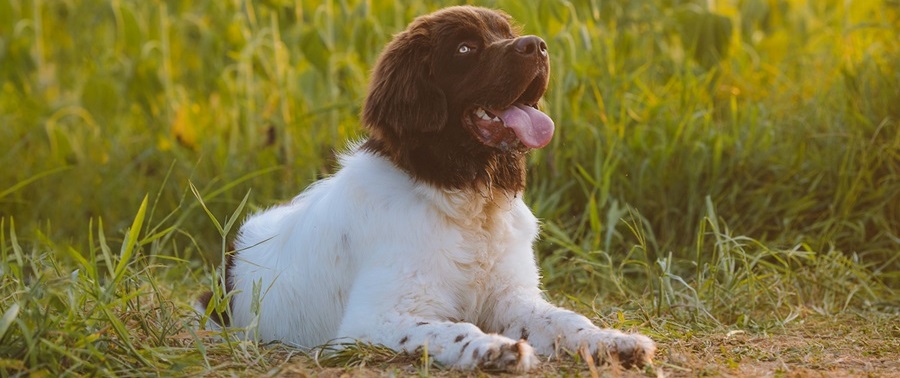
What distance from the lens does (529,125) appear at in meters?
Result: 3.64

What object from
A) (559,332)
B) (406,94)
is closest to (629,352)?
(559,332)

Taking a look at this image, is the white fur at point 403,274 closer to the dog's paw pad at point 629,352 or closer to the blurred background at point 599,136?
the dog's paw pad at point 629,352

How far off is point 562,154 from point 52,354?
3.10m

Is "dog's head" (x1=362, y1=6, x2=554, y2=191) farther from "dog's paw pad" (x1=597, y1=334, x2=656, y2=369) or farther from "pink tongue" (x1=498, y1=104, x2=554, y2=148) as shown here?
"dog's paw pad" (x1=597, y1=334, x2=656, y2=369)

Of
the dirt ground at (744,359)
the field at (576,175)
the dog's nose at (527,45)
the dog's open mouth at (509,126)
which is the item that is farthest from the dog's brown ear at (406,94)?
the dirt ground at (744,359)

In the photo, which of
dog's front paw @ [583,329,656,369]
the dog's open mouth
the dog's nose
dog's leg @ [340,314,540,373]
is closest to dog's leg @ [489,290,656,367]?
dog's front paw @ [583,329,656,369]

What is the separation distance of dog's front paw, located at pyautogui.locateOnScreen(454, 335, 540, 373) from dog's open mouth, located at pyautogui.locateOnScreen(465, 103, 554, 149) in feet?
2.39

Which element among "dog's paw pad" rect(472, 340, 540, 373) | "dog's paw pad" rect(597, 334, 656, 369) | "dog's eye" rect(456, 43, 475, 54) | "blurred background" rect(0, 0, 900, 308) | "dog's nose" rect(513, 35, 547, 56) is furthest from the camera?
"blurred background" rect(0, 0, 900, 308)

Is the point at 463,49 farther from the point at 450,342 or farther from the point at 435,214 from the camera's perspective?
the point at 450,342

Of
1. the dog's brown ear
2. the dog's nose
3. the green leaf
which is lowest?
the green leaf

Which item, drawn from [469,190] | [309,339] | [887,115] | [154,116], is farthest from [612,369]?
[154,116]

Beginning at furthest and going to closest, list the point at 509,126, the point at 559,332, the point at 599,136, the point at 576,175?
the point at 599,136, the point at 576,175, the point at 509,126, the point at 559,332

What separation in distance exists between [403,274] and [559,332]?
0.52 m

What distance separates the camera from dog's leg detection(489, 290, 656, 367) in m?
3.30
